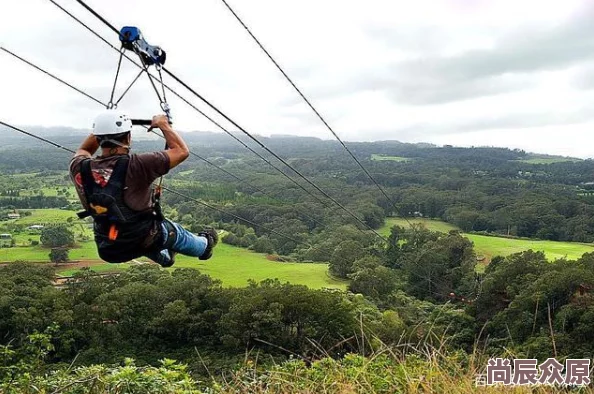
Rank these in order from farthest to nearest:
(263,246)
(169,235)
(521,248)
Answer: (263,246)
(521,248)
(169,235)

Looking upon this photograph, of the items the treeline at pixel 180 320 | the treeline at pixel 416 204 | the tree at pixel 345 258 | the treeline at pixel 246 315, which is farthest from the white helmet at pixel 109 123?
the treeline at pixel 416 204

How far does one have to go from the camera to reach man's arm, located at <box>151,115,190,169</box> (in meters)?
2.94

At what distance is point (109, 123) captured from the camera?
291 cm

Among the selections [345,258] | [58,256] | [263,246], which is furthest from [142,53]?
[263,246]

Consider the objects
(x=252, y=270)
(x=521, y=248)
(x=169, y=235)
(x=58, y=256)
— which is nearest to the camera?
(x=169, y=235)

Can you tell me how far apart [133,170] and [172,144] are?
0.98 feet

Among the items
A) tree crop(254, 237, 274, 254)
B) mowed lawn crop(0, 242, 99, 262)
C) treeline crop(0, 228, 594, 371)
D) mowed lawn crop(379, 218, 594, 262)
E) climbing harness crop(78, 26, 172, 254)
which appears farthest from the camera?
tree crop(254, 237, 274, 254)

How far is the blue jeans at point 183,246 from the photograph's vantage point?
3631 millimetres

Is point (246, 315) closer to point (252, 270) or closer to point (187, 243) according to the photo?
point (187, 243)

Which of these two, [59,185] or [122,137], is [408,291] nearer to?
[122,137]

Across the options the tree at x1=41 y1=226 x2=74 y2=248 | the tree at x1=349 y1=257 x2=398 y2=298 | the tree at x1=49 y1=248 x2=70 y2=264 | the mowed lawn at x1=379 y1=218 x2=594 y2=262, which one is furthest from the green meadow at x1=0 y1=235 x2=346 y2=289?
the mowed lawn at x1=379 y1=218 x2=594 y2=262

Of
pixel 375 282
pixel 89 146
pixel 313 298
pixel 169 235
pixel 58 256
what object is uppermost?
pixel 89 146

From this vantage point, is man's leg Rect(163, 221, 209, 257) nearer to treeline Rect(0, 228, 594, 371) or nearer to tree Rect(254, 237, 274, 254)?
treeline Rect(0, 228, 594, 371)

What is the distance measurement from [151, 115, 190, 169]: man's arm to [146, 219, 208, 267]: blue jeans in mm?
740
